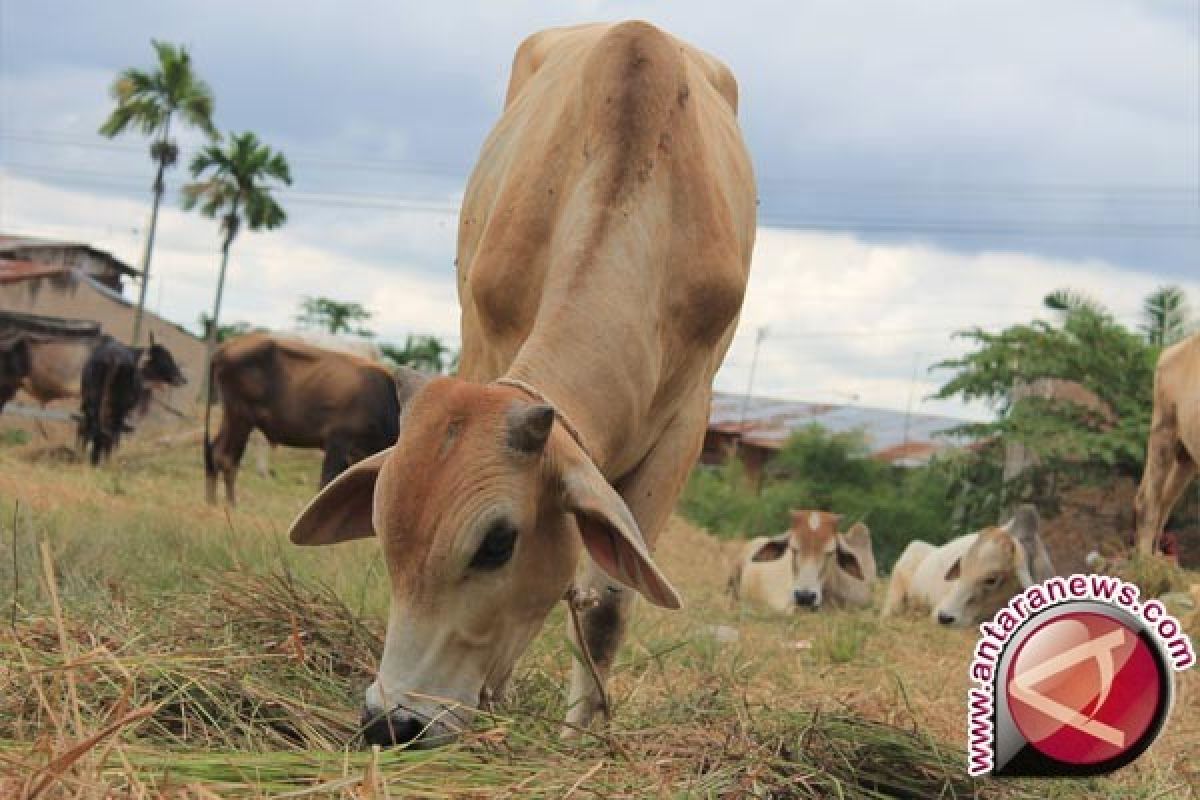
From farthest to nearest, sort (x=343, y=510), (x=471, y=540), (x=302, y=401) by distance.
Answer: (x=302, y=401) < (x=343, y=510) < (x=471, y=540)

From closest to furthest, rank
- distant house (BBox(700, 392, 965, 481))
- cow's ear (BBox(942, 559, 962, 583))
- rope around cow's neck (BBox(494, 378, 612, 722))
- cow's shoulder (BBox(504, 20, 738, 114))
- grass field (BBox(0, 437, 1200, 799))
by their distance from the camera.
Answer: grass field (BBox(0, 437, 1200, 799)) < rope around cow's neck (BBox(494, 378, 612, 722)) < cow's shoulder (BBox(504, 20, 738, 114)) < cow's ear (BBox(942, 559, 962, 583)) < distant house (BBox(700, 392, 965, 481))

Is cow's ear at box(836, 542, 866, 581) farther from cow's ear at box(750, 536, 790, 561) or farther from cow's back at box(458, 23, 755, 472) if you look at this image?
cow's back at box(458, 23, 755, 472)

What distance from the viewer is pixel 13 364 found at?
18.0 m

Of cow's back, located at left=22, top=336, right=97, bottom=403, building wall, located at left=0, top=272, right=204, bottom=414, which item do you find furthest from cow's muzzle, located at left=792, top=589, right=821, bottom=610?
building wall, located at left=0, top=272, right=204, bottom=414

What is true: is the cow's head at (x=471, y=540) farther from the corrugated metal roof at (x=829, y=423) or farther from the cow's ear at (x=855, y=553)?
the corrugated metal roof at (x=829, y=423)

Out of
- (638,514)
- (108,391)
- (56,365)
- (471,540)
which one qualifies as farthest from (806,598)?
(56,365)

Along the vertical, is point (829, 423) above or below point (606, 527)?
below

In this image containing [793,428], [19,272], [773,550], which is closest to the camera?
[773,550]

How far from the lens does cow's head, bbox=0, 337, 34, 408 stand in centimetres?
1795

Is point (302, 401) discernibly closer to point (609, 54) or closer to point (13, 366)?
point (13, 366)

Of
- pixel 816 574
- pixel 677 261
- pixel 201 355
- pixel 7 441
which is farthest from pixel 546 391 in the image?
pixel 201 355

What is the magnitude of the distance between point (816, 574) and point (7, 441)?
12.6 meters

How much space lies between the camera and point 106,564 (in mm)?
5582

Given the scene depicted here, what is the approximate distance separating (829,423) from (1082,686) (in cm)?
3039
